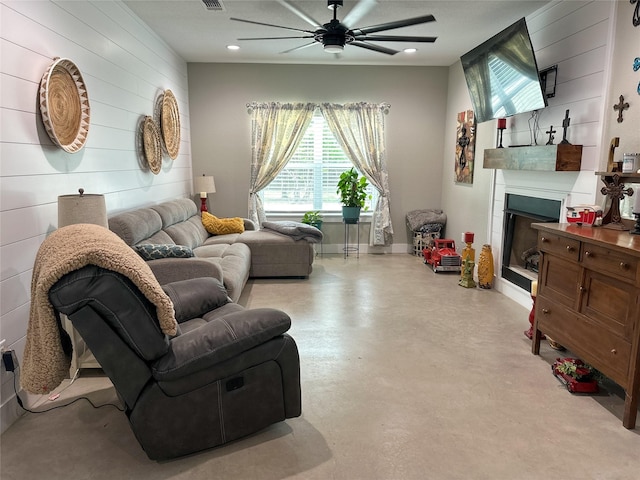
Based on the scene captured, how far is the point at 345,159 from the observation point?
6375 millimetres

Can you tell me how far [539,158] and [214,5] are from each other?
3.04 meters

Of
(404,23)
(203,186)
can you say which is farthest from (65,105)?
(203,186)

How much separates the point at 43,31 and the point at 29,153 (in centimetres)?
75

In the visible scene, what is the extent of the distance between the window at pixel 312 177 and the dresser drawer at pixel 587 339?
385 cm

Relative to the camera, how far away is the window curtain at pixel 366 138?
612cm

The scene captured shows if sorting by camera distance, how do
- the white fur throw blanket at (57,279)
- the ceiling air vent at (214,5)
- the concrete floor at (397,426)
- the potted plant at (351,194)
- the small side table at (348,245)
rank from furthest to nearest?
the small side table at (348,245) < the potted plant at (351,194) < the ceiling air vent at (214,5) < the concrete floor at (397,426) < the white fur throw blanket at (57,279)

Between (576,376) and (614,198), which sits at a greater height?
(614,198)

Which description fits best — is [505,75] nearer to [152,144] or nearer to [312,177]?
[312,177]

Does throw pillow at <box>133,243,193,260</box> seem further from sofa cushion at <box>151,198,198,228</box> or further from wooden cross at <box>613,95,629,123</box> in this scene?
wooden cross at <box>613,95,629,123</box>

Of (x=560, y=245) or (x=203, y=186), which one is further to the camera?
(x=203, y=186)

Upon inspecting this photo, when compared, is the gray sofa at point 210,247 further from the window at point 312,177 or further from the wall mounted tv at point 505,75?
the wall mounted tv at point 505,75

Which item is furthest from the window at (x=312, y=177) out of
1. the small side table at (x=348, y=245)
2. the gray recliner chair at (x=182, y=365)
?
the gray recliner chair at (x=182, y=365)

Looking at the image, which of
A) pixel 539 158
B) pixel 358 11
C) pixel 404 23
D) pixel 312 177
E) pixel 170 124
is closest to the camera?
pixel 404 23

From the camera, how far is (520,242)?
14.5 feet
